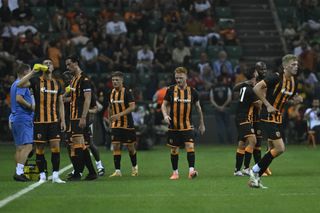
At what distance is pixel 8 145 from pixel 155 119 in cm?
484

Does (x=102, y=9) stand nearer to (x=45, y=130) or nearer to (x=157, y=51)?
(x=157, y=51)

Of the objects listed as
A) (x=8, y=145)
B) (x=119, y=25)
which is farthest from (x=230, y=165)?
(x=119, y=25)

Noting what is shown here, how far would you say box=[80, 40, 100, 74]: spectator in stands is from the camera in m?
30.5

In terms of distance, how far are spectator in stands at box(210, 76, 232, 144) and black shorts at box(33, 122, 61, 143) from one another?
13600 mm

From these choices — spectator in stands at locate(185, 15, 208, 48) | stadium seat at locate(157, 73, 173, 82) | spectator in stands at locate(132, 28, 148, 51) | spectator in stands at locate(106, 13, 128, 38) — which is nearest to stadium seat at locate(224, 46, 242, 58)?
spectator in stands at locate(185, 15, 208, 48)

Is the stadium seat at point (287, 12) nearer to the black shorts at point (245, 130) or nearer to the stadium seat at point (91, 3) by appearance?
the stadium seat at point (91, 3)

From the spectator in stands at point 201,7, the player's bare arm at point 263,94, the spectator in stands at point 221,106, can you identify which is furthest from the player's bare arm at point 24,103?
the spectator in stands at point 201,7

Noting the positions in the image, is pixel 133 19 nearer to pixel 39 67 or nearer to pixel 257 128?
pixel 257 128

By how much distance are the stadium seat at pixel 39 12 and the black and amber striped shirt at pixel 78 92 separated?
17400 millimetres

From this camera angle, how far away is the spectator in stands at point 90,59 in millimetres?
30500

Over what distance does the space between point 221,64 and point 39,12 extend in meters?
7.25

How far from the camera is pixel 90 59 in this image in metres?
30.6

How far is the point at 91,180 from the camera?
1614 cm

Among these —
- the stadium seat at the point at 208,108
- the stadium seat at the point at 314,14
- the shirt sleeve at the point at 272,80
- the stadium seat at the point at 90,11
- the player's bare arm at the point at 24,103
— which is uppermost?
the stadium seat at the point at 90,11
